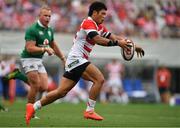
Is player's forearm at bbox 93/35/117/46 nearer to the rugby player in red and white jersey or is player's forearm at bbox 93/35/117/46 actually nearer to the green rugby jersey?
the rugby player in red and white jersey

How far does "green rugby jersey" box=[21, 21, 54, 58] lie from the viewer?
A: 53.6 feet

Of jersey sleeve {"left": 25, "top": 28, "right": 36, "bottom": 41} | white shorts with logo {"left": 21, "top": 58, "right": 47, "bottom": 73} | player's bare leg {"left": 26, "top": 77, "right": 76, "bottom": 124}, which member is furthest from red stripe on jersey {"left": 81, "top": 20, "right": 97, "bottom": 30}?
white shorts with logo {"left": 21, "top": 58, "right": 47, "bottom": 73}

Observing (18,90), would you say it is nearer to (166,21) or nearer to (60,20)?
(60,20)

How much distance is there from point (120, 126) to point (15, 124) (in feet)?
6.89

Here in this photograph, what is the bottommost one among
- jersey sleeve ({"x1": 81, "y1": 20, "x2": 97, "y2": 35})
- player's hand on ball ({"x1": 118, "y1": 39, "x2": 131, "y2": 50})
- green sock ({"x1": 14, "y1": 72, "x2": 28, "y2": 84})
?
green sock ({"x1": 14, "y1": 72, "x2": 28, "y2": 84})

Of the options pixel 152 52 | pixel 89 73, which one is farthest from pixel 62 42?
pixel 89 73

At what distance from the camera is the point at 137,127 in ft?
44.1

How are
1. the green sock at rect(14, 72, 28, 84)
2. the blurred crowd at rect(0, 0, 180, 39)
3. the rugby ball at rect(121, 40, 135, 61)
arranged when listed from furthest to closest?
the blurred crowd at rect(0, 0, 180, 39) → the green sock at rect(14, 72, 28, 84) → the rugby ball at rect(121, 40, 135, 61)

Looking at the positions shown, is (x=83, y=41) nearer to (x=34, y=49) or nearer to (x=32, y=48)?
(x=34, y=49)

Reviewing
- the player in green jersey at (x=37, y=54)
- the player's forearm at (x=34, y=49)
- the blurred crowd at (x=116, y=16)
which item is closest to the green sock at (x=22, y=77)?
the player in green jersey at (x=37, y=54)

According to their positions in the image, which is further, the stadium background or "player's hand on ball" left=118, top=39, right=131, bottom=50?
the stadium background

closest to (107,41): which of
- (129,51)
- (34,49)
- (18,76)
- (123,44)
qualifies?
(123,44)

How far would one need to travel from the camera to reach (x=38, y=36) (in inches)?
646

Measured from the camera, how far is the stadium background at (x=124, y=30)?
3066cm
